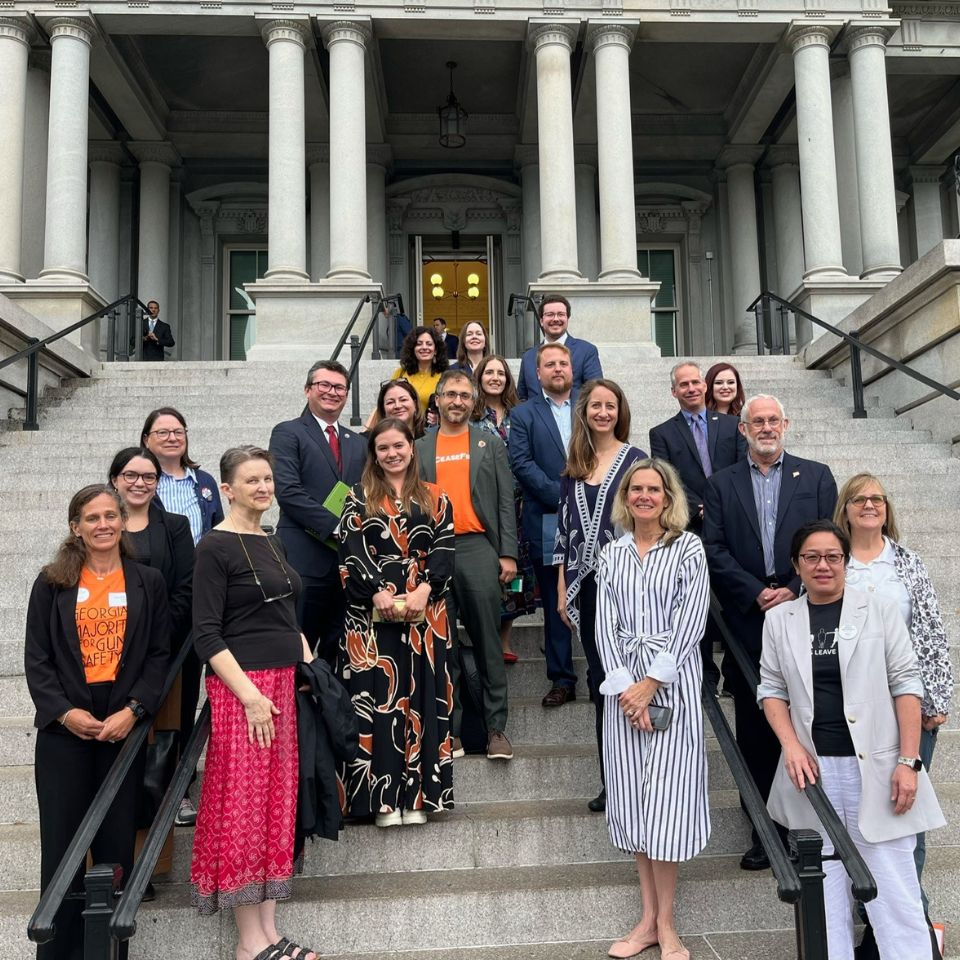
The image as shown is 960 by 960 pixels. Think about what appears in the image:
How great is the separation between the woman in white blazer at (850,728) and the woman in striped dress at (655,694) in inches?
13.0

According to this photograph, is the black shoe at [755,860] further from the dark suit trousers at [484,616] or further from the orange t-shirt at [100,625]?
the orange t-shirt at [100,625]

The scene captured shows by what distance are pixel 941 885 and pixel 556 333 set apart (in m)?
4.00

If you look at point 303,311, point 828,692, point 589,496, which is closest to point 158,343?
point 303,311

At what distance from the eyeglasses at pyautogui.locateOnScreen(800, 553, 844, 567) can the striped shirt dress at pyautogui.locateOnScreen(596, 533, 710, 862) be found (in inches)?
15.6

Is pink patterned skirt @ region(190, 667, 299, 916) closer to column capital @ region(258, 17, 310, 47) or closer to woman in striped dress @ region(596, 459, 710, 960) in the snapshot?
woman in striped dress @ region(596, 459, 710, 960)

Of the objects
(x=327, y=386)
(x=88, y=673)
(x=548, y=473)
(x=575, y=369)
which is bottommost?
(x=88, y=673)

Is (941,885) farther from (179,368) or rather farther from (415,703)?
(179,368)

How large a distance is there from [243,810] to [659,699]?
162 cm

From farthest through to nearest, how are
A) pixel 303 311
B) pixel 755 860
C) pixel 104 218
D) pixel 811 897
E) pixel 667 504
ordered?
pixel 104 218, pixel 303 311, pixel 755 860, pixel 667 504, pixel 811 897

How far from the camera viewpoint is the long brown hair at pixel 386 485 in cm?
458

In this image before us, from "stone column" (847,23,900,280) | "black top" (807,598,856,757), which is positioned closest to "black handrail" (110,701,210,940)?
"black top" (807,598,856,757)

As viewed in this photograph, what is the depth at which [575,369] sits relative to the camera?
6.73 m

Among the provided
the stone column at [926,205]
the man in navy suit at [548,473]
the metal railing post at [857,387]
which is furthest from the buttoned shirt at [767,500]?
the stone column at [926,205]

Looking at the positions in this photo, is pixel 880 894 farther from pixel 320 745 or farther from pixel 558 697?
pixel 320 745
